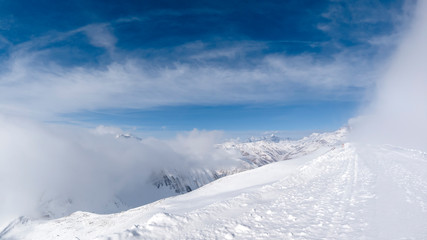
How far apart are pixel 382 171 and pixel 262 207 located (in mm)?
15293

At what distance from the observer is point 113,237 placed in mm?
8641

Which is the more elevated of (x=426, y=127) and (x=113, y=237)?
(x=426, y=127)

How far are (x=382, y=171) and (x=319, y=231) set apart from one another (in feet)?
54.2

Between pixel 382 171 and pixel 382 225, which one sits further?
pixel 382 171

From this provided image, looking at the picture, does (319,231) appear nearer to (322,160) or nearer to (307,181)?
(307,181)

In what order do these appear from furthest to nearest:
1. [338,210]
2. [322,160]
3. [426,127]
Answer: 1. [426,127]
2. [322,160]
3. [338,210]

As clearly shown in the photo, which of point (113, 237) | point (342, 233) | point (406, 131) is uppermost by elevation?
point (406, 131)

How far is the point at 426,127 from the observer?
76.8 m

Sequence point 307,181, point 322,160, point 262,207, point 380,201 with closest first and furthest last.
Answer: point 380,201 → point 262,207 → point 307,181 → point 322,160

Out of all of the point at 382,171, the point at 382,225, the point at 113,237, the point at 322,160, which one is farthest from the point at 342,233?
the point at 322,160

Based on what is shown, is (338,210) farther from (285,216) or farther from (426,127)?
(426,127)

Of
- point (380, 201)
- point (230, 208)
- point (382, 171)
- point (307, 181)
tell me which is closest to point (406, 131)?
point (382, 171)

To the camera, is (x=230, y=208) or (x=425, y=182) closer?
(x=230, y=208)

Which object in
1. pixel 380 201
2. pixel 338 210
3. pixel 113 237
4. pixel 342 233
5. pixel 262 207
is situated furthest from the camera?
pixel 262 207
